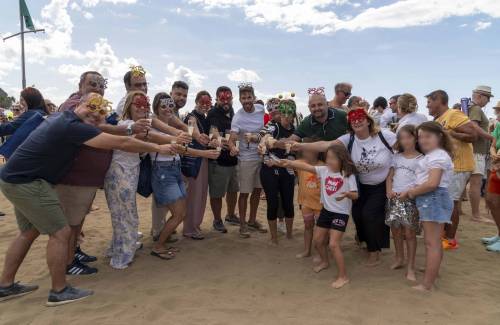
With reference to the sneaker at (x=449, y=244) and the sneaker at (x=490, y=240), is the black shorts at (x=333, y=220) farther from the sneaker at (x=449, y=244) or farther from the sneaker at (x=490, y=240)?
the sneaker at (x=490, y=240)

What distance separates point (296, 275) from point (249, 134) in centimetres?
205

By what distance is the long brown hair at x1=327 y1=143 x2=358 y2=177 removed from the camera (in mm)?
4215

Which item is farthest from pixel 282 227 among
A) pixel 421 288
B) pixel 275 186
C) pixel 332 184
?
pixel 421 288

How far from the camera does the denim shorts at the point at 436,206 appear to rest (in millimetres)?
3797

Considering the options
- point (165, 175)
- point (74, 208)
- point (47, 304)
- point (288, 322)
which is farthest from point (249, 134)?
point (47, 304)

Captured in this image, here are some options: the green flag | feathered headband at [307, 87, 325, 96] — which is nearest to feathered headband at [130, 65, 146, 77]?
feathered headband at [307, 87, 325, 96]

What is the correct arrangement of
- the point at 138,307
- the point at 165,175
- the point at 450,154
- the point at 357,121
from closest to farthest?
1. the point at 138,307
2. the point at 450,154
3. the point at 357,121
4. the point at 165,175

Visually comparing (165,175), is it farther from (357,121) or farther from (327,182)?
(357,121)

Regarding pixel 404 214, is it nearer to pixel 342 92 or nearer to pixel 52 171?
pixel 342 92

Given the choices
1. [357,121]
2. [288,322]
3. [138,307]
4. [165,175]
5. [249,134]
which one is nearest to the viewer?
[288,322]

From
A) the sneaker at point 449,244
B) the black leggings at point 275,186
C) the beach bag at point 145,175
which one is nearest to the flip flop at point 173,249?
the beach bag at point 145,175

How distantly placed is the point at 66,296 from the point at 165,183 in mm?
1661

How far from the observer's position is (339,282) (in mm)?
4090

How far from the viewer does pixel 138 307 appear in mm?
3617
